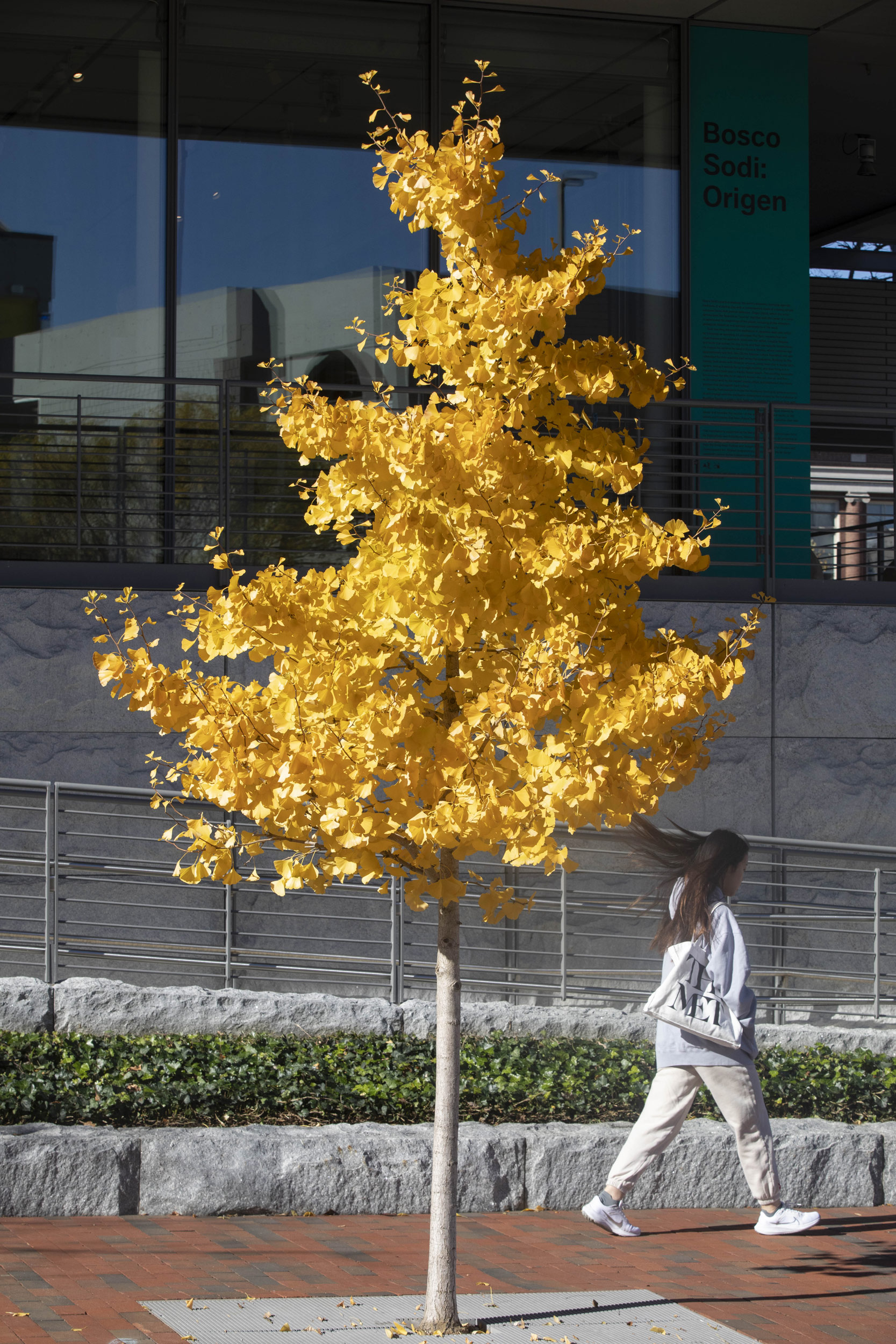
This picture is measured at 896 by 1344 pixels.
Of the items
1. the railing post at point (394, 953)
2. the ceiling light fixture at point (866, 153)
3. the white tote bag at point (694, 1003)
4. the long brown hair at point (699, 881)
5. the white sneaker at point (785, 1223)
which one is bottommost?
the white sneaker at point (785, 1223)

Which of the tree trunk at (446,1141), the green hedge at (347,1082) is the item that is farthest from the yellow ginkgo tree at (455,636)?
the green hedge at (347,1082)

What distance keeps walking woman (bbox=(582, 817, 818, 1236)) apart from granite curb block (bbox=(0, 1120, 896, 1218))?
0.33m

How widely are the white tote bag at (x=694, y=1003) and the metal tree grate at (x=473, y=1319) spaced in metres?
1.24

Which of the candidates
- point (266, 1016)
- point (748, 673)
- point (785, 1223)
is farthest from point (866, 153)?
point (785, 1223)

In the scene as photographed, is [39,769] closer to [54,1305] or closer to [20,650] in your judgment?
[20,650]

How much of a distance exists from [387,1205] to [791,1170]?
1900 millimetres

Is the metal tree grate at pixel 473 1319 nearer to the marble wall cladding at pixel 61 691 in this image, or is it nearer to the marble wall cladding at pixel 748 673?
the marble wall cladding at pixel 61 691

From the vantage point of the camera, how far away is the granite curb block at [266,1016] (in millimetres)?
8969

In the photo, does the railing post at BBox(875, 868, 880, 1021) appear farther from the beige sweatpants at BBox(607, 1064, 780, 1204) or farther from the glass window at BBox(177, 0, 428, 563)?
the glass window at BBox(177, 0, 428, 563)

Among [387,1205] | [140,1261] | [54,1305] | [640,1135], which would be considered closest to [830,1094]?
[640,1135]

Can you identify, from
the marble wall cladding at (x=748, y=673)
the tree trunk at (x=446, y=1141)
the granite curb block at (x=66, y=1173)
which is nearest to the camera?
the tree trunk at (x=446, y=1141)

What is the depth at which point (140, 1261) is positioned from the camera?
212 inches

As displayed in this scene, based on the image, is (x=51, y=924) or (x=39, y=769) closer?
(x=51, y=924)

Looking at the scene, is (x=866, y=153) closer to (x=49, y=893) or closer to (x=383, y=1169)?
(x=49, y=893)
